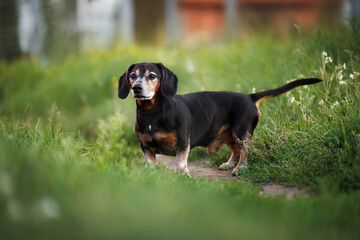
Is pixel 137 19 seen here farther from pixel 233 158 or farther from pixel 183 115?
pixel 183 115

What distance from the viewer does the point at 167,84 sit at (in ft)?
13.2

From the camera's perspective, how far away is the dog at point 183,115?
13.1 ft

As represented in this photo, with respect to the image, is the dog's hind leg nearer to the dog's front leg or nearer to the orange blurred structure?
the dog's front leg

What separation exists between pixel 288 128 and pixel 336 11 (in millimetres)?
8869

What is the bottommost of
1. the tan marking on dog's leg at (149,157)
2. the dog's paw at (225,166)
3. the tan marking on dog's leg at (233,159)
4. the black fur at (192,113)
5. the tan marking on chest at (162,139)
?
the dog's paw at (225,166)

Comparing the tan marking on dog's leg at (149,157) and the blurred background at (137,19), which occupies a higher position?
the blurred background at (137,19)

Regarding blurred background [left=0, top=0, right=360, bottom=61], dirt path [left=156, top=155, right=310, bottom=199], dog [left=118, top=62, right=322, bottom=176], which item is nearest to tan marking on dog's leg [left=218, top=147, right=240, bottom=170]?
dog [left=118, top=62, right=322, bottom=176]

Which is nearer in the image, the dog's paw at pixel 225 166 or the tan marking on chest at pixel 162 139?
the tan marking on chest at pixel 162 139

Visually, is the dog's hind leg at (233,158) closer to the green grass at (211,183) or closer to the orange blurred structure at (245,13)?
the green grass at (211,183)

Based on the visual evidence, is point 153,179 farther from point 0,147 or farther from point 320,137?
point 320,137

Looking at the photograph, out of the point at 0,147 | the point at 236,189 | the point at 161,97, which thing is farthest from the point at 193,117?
the point at 0,147

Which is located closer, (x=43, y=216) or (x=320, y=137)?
(x=43, y=216)

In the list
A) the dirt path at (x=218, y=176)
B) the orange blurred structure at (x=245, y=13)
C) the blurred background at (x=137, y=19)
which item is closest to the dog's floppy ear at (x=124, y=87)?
the dirt path at (x=218, y=176)

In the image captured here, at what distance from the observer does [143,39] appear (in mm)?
12312
